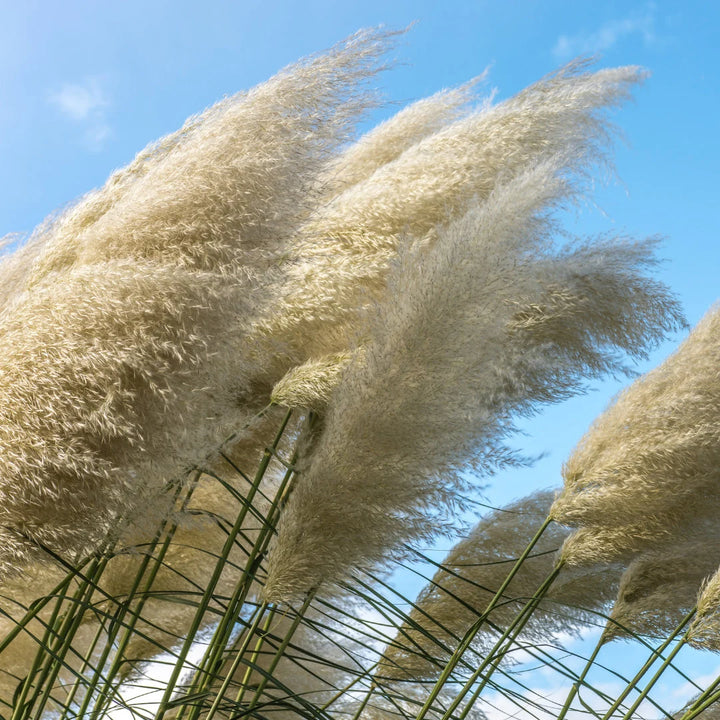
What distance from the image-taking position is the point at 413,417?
1.35 metres

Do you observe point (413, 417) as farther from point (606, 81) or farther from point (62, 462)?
point (606, 81)

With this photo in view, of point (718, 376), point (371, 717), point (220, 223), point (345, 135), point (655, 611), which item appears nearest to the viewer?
point (220, 223)

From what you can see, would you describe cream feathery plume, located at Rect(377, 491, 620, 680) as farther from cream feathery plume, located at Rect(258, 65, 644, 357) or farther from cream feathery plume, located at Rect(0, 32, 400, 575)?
cream feathery plume, located at Rect(0, 32, 400, 575)

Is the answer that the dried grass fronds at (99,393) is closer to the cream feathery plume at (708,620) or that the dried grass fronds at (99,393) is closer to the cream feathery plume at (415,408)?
the cream feathery plume at (415,408)

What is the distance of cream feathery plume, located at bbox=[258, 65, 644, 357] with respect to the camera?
5.73 ft

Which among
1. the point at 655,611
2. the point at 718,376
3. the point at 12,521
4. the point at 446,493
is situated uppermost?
the point at 718,376

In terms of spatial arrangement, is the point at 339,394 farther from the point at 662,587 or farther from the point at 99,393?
the point at 662,587

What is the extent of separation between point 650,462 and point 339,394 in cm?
69

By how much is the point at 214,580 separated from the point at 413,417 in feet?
1.84

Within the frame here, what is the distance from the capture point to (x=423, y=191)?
1.85 meters

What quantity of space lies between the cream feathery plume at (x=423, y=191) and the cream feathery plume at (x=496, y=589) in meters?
0.72

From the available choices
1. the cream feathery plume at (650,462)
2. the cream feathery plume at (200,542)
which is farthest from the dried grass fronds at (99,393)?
the cream feathery plume at (650,462)

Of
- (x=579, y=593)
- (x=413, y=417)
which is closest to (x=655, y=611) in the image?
(x=579, y=593)

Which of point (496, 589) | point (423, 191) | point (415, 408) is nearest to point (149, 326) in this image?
point (415, 408)
